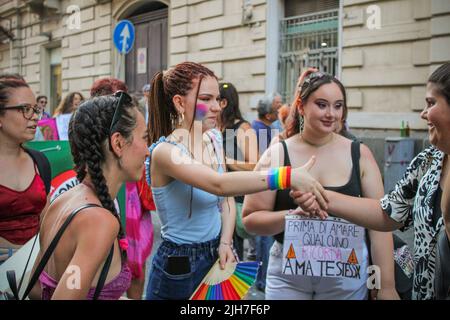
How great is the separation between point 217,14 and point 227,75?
137 centimetres

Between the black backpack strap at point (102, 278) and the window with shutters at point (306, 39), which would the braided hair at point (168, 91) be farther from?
the window with shutters at point (306, 39)

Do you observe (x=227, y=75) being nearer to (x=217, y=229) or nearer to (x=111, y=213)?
(x=217, y=229)

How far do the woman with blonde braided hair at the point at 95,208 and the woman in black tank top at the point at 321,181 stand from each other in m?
0.78

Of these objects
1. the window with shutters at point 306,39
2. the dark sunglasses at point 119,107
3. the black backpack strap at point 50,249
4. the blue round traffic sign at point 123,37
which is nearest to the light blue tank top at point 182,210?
the dark sunglasses at point 119,107

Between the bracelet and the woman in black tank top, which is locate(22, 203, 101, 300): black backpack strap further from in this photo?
the woman in black tank top

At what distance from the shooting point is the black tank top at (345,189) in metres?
2.38

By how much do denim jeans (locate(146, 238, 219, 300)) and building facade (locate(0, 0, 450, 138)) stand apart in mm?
4063

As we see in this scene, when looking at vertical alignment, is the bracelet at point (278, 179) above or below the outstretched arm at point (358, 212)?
above

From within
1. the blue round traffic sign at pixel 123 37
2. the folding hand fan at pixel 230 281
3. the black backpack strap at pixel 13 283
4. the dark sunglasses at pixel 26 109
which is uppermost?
the blue round traffic sign at pixel 123 37

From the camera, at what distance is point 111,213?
168 cm

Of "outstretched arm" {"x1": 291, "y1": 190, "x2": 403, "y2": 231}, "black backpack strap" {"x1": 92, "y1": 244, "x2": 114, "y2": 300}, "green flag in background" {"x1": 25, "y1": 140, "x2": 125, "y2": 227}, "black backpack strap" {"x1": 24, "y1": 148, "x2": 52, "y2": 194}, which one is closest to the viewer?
"black backpack strap" {"x1": 92, "y1": 244, "x2": 114, "y2": 300}

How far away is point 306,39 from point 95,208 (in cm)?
857

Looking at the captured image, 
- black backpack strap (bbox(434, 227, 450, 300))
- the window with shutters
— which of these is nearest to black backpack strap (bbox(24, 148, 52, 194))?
black backpack strap (bbox(434, 227, 450, 300))

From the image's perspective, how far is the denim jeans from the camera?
7.72ft
